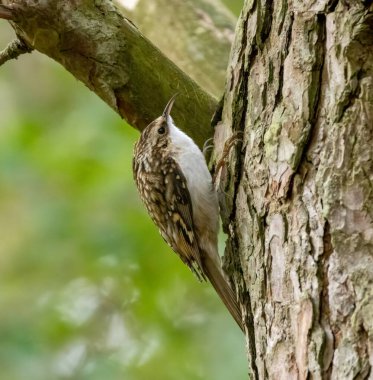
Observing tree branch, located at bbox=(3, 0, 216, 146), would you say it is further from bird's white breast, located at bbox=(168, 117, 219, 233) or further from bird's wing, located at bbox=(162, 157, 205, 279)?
bird's wing, located at bbox=(162, 157, 205, 279)

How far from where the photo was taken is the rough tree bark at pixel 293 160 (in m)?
1.82

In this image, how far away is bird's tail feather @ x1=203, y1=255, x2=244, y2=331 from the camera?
2.58m

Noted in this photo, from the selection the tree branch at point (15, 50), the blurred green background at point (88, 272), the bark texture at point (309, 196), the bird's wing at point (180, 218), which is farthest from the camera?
the blurred green background at point (88, 272)

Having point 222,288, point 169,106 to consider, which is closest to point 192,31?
point 169,106

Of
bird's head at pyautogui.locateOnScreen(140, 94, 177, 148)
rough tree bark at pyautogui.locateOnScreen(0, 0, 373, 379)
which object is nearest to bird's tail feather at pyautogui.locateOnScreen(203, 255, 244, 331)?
rough tree bark at pyautogui.locateOnScreen(0, 0, 373, 379)

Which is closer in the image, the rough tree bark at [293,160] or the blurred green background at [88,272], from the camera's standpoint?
the rough tree bark at [293,160]

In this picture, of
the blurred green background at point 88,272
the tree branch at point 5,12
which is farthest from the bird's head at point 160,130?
the blurred green background at point 88,272

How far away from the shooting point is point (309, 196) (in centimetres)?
194

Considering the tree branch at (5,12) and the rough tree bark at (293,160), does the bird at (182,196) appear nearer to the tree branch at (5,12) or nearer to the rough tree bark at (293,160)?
the rough tree bark at (293,160)

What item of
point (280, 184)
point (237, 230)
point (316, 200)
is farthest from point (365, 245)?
point (237, 230)

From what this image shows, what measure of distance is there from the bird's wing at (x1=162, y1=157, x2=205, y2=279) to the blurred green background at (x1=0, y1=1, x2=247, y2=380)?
38.2 inches

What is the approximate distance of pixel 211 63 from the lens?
3277 millimetres

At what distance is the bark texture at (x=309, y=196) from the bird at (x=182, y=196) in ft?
1.71

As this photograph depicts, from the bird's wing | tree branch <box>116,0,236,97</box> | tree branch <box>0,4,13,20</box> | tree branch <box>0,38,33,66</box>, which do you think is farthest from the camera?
tree branch <box>116,0,236,97</box>
